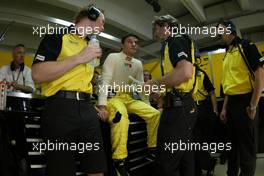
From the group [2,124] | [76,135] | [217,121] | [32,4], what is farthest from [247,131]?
[32,4]

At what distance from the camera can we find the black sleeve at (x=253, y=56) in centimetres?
243

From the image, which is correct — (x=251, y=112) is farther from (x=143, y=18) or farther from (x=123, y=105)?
(x=143, y=18)

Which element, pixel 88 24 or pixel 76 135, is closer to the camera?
pixel 76 135

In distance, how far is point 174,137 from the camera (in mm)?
1999

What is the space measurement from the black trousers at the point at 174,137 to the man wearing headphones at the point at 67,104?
0.55 metres

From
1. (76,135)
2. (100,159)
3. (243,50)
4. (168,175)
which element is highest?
(243,50)

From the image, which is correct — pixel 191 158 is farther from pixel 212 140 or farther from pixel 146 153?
pixel 212 140

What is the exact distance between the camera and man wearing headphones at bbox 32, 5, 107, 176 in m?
1.53

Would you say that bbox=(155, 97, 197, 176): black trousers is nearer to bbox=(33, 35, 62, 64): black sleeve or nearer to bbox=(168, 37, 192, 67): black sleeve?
bbox=(168, 37, 192, 67): black sleeve

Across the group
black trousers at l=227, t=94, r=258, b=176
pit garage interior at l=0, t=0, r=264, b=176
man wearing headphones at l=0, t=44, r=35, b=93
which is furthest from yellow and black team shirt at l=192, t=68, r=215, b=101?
man wearing headphones at l=0, t=44, r=35, b=93

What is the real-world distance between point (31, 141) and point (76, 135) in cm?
Result: 49

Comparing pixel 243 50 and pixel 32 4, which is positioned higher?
pixel 32 4

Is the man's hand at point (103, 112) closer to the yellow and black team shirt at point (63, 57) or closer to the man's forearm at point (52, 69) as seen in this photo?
the yellow and black team shirt at point (63, 57)

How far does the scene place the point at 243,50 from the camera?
2564mm
